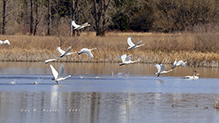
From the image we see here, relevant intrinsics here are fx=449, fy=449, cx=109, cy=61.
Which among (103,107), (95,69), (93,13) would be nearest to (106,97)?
(103,107)

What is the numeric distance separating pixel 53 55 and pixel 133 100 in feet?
37.1

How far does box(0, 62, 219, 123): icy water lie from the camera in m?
9.09

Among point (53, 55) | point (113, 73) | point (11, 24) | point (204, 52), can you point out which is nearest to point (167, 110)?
point (113, 73)

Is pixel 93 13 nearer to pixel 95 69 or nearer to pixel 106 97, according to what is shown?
pixel 95 69

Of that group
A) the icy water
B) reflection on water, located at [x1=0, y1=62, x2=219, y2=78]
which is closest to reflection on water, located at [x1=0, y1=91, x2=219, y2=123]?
the icy water

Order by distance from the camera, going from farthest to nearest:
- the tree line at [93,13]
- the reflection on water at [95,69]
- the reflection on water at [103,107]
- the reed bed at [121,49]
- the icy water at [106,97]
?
the tree line at [93,13] → the reed bed at [121,49] → the reflection on water at [95,69] → the icy water at [106,97] → the reflection on water at [103,107]

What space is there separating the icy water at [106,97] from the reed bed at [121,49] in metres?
4.11

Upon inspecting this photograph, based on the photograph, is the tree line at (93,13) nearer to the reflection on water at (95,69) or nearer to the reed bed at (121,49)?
the reed bed at (121,49)

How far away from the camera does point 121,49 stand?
81.9ft

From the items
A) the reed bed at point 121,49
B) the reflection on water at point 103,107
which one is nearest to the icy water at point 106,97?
the reflection on water at point 103,107

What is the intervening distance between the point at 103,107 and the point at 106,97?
150cm

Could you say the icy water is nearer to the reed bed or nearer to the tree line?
the reed bed

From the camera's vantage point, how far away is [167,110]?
9.90 m

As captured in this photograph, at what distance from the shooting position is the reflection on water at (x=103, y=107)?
8.92 metres
